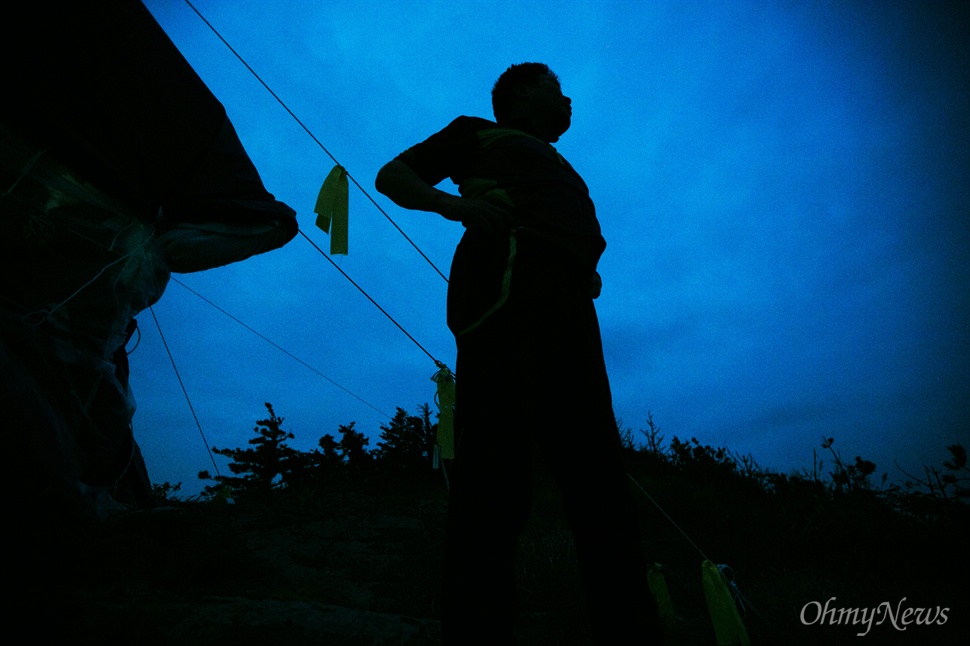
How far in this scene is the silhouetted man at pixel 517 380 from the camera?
4.28 ft

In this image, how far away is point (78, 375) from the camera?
3.17m

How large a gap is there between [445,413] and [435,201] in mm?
833

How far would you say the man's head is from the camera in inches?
82.1

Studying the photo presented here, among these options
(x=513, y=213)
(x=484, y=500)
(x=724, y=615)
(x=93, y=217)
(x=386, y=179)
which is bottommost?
(x=724, y=615)

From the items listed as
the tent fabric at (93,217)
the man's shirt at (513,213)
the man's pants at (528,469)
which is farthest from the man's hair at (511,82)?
the tent fabric at (93,217)

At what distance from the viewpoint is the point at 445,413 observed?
1954 mm

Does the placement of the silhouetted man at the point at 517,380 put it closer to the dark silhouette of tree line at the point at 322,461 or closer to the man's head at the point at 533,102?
the man's head at the point at 533,102

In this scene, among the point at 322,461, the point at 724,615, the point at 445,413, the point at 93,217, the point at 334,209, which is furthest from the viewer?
the point at 322,461

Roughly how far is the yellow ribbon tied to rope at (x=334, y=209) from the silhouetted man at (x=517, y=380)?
0.40 meters

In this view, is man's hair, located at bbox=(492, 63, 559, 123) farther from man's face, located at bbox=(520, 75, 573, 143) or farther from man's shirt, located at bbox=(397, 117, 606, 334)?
man's shirt, located at bbox=(397, 117, 606, 334)

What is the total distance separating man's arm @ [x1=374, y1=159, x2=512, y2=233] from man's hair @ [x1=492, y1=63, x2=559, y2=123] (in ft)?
2.27

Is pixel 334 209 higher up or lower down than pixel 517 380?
higher up

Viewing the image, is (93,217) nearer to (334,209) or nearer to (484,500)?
(334,209)

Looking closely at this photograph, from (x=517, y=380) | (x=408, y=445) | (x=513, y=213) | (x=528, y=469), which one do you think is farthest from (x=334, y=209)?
(x=408, y=445)
